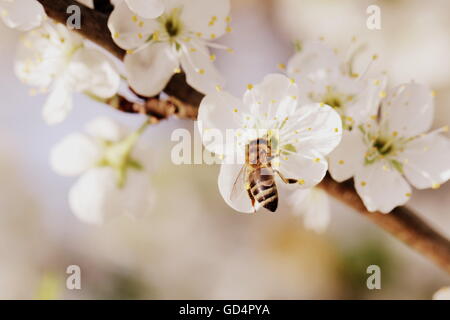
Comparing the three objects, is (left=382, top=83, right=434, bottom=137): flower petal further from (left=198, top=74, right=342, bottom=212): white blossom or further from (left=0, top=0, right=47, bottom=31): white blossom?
(left=0, top=0, right=47, bottom=31): white blossom

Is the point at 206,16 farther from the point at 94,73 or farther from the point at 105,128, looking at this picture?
the point at 105,128

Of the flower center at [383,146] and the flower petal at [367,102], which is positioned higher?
the flower petal at [367,102]

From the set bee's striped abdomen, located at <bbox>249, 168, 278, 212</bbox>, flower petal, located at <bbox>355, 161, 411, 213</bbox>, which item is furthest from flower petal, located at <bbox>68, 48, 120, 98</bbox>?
flower petal, located at <bbox>355, 161, 411, 213</bbox>

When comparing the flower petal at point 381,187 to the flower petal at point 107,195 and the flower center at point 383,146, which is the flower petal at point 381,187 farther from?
the flower petal at point 107,195

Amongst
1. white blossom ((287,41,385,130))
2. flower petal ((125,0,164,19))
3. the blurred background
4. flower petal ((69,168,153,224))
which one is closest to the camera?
flower petal ((125,0,164,19))

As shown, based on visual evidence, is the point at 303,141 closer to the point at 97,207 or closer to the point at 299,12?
the point at 97,207

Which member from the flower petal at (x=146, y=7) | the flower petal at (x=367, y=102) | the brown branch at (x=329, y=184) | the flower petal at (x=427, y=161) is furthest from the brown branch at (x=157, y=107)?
the flower petal at (x=427, y=161)

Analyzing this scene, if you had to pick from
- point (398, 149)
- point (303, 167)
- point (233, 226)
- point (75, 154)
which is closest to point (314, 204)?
point (398, 149)
